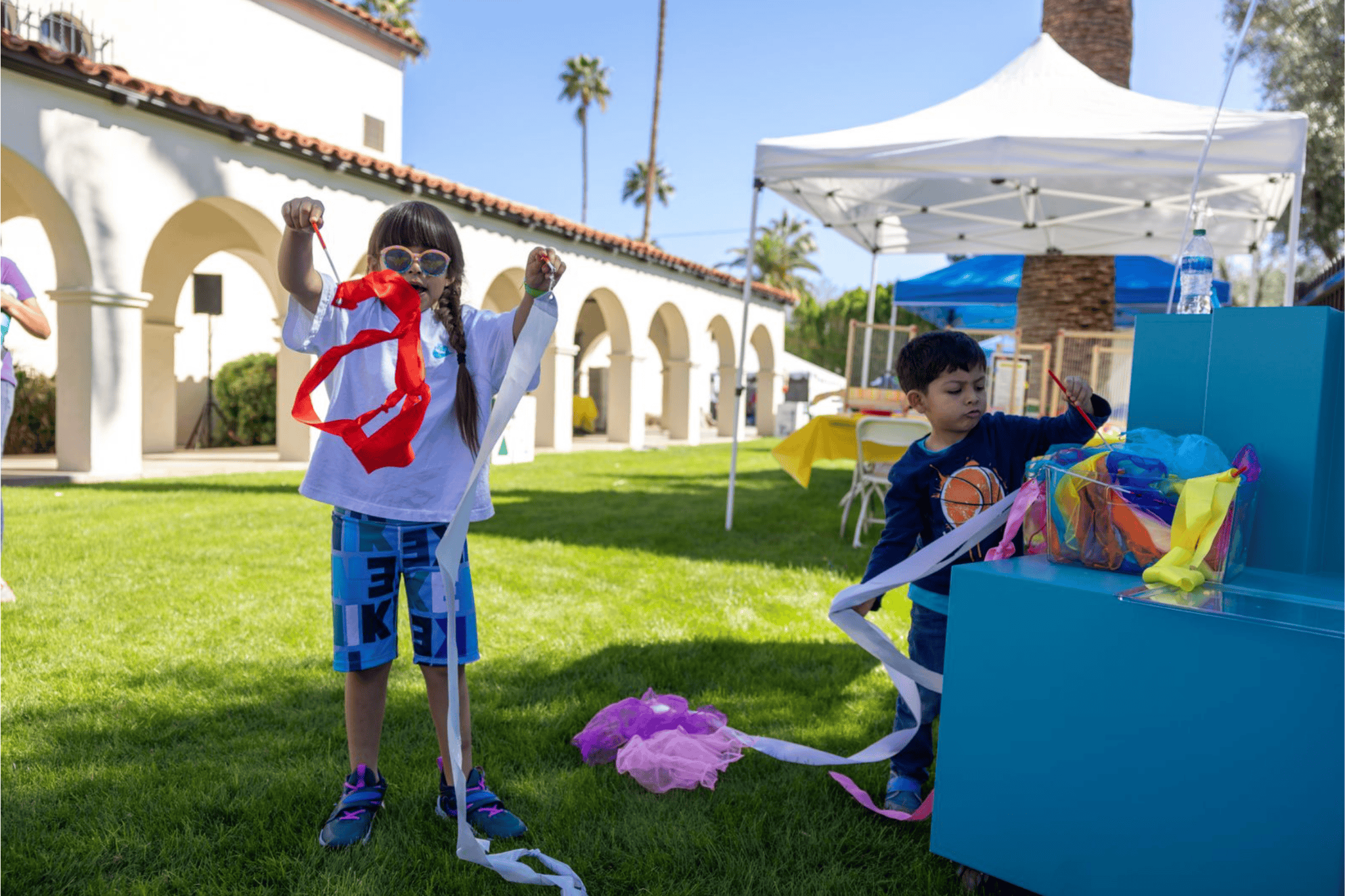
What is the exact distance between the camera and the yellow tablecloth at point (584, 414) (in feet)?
67.4

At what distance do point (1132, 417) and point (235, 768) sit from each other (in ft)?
7.95

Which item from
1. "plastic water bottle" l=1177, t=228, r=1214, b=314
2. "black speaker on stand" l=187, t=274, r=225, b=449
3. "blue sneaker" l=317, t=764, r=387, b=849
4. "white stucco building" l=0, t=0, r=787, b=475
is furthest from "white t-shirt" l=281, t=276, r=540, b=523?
"black speaker on stand" l=187, t=274, r=225, b=449

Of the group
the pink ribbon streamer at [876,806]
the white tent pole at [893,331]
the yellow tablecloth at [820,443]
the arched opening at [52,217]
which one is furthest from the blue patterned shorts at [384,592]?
the white tent pole at [893,331]

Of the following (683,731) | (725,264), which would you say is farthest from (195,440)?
(725,264)

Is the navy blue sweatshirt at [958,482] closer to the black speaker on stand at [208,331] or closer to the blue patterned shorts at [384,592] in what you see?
the blue patterned shorts at [384,592]

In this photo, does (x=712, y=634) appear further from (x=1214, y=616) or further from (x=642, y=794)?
(x=1214, y=616)

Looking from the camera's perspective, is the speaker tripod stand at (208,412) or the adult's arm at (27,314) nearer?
the adult's arm at (27,314)

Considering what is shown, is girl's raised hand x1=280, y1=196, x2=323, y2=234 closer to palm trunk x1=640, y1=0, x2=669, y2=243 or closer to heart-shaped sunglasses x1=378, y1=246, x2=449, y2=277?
heart-shaped sunglasses x1=378, y1=246, x2=449, y2=277

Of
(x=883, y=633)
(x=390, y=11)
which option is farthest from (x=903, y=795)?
(x=390, y=11)

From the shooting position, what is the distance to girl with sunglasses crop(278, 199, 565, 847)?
1.94m

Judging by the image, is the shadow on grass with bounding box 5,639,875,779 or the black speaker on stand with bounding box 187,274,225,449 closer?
the shadow on grass with bounding box 5,639,875,779

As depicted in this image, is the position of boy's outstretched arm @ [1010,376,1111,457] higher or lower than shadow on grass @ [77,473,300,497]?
higher

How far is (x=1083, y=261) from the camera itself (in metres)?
8.73

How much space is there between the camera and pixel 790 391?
29.3 meters
